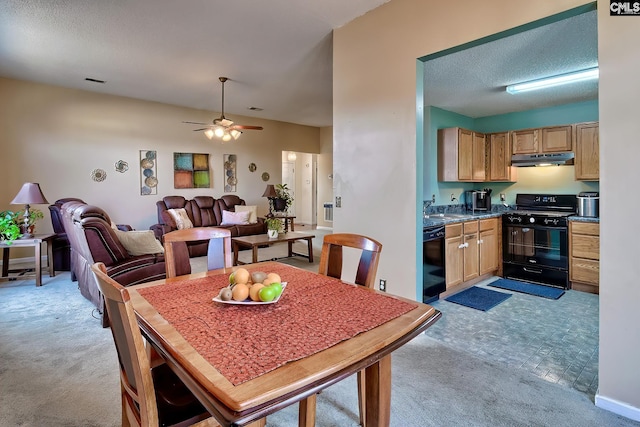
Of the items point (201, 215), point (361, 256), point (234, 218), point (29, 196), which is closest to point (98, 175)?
point (29, 196)

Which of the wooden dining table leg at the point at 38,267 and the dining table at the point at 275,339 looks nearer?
the dining table at the point at 275,339

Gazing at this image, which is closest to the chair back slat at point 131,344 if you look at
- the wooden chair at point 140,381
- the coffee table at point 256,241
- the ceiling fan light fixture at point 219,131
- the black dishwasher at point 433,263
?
the wooden chair at point 140,381

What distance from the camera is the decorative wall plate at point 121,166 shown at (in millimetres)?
6094

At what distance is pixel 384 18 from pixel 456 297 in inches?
119

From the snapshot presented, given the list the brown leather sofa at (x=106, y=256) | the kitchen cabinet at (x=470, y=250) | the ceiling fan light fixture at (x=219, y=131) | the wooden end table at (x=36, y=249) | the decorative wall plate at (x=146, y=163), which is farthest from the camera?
the decorative wall plate at (x=146, y=163)

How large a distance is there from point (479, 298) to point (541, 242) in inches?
50.5

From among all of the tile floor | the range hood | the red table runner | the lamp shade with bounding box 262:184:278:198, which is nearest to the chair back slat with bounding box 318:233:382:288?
Result: the red table runner

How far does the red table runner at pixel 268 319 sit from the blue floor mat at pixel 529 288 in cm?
342

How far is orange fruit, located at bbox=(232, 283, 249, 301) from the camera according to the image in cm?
132

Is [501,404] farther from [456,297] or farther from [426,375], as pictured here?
[456,297]

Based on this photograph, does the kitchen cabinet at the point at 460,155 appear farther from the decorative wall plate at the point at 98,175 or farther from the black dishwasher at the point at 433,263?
the decorative wall plate at the point at 98,175

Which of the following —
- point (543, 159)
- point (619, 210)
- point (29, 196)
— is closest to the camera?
point (619, 210)

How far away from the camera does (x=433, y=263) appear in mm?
3602

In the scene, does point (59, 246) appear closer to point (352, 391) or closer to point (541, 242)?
point (352, 391)
